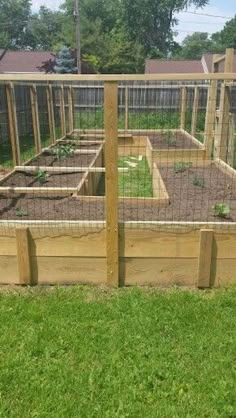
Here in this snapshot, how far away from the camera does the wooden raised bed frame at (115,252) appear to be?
12.3 ft

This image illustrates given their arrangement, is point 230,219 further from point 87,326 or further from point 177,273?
point 87,326

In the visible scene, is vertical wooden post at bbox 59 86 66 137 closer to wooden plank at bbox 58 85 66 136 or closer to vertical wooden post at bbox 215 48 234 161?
wooden plank at bbox 58 85 66 136

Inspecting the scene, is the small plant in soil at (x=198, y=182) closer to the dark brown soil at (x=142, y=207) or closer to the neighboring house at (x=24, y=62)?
the dark brown soil at (x=142, y=207)

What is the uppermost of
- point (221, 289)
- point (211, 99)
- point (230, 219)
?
point (211, 99)

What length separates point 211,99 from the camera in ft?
23.8

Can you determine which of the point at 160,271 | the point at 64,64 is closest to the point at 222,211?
the point at 160,271

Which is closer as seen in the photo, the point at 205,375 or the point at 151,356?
the point at 205,375

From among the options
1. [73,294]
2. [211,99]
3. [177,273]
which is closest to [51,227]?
[73,294]

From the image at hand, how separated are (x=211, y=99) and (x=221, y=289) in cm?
426

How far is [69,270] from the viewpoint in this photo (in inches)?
152

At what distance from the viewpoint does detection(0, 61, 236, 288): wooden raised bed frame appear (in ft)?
12.3

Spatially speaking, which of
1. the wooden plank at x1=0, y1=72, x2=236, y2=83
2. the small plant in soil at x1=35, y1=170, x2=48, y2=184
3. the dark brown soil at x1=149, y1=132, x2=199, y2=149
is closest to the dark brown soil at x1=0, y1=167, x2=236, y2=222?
the small plant in soil at x1=35, y1=170, x2=48, y2=184

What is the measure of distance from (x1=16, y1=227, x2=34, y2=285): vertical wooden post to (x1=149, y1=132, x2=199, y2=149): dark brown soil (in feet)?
20.5

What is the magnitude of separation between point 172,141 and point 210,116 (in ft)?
11.5
